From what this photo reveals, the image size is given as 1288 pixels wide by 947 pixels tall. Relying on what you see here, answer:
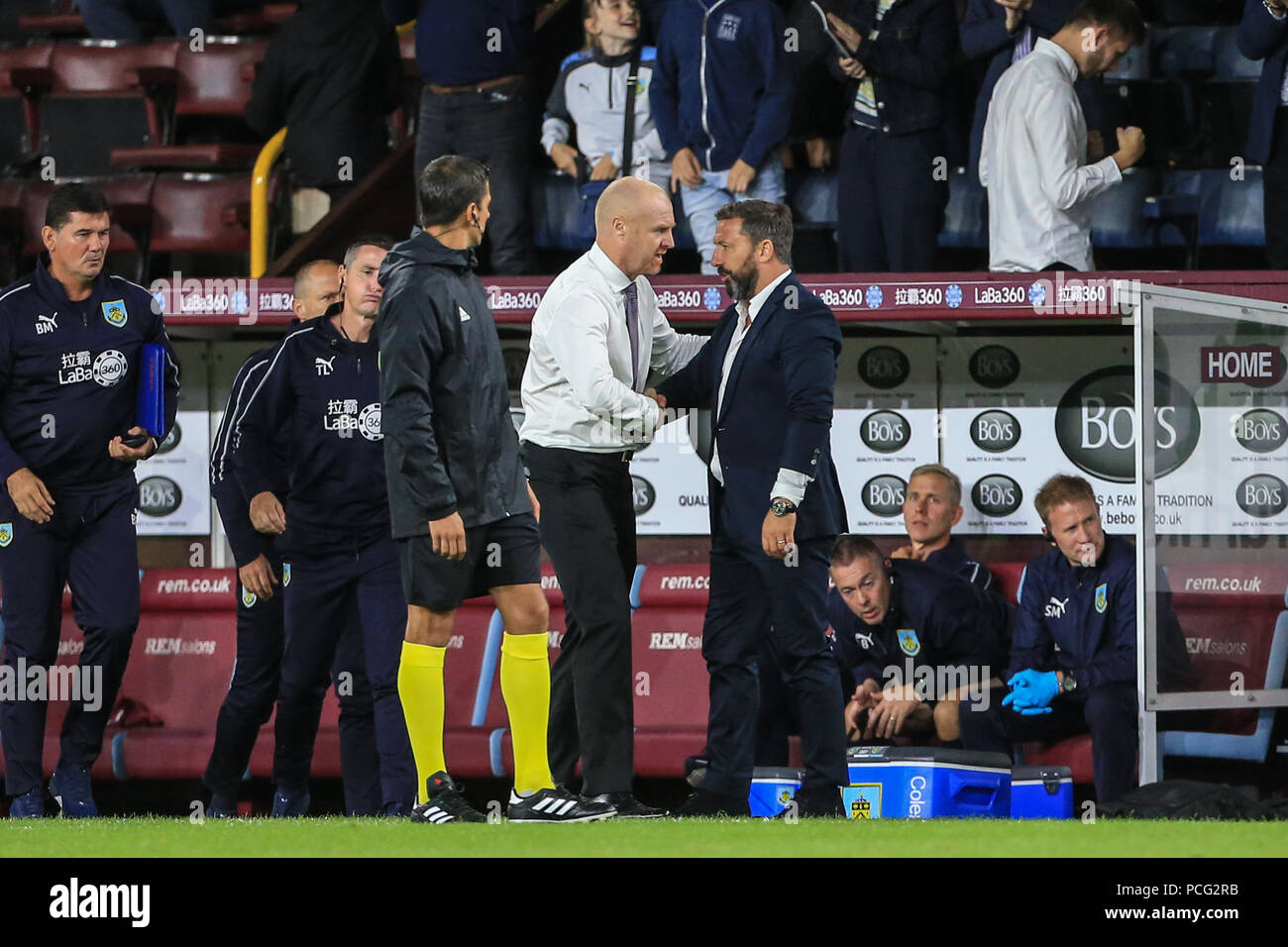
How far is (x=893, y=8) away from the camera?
354 inches

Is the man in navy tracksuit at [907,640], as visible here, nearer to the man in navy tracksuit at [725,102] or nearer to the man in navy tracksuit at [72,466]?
the man in navy tracksuit at [725,102]

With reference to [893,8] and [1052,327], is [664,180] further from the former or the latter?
[1052,327]

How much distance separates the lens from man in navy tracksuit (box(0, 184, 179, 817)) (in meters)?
7.03

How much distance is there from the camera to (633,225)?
18.7ft

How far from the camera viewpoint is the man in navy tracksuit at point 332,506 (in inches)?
285

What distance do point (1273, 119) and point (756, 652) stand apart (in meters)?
3.95

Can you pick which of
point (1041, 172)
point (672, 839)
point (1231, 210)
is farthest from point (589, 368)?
point (1231, 210)

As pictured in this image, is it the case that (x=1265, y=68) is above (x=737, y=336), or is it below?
above

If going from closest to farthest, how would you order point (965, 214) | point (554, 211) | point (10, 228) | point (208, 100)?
1. point (965, 214)
2. point (554, 211)
3. point (10, 228)
4. point (208, 100)

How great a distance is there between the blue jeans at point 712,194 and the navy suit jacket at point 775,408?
9.55 ft

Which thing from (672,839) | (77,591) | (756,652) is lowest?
(672,839)

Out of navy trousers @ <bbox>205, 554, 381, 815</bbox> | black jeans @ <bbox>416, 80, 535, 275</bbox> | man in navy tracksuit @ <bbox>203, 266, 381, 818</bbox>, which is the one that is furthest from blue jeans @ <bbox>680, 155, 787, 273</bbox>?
navy trousers @ <bbox>205, 554, 381, 815</bbox>

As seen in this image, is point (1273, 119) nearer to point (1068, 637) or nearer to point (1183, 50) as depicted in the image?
point (1183, 50)

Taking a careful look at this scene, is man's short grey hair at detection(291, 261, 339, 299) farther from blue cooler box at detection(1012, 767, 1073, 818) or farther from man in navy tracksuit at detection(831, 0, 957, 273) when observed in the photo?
blue cooler box at detection(1012, 767, 1073, 818)
